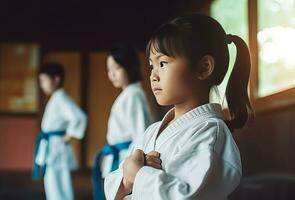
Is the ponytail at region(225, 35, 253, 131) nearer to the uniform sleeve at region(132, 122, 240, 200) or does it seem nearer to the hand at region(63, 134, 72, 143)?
the uniform sleeve at region(132, 122, 240, 200)

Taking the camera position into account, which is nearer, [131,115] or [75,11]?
[131,115]

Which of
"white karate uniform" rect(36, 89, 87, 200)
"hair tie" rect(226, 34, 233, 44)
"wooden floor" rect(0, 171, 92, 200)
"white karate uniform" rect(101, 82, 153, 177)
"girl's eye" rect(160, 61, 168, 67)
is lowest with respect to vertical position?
"wooden floor" rect(0, 171, 92, 200)

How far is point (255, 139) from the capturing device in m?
3.67

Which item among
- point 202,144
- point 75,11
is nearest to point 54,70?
point 75,11

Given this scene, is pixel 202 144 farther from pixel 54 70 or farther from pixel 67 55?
pixel 67 55

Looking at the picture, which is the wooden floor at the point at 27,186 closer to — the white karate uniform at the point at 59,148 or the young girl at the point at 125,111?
the white karate uniform at the point at 59,148

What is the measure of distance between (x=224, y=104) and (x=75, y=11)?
4.96 m

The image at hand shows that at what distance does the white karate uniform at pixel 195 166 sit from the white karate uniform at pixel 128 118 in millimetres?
1476

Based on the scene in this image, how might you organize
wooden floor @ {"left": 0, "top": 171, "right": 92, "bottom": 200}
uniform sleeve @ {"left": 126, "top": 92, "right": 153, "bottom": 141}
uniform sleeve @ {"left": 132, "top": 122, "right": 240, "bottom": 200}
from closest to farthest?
uniform sleeve @ {"left": 132, "top": 122, "right": 240, "bottom": 200} → uniform sleeve @ {"left": 126, "top": 92, "right": 153, "bottom": 141} → wooden floor @ {"left": 0, "top": 171, "right": 92, "bottom": 200}

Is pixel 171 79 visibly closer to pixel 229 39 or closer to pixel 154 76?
Answer: pixel 154 76

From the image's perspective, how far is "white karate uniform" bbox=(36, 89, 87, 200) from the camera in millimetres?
3641

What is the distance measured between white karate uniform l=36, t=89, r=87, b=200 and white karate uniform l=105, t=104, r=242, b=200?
2454 mm

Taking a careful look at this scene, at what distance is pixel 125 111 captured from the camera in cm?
284

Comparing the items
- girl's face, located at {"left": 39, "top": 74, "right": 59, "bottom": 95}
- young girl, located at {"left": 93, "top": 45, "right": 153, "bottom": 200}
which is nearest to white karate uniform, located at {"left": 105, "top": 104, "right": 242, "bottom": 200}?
young girl, located at {"left": 93, "top": 45, "right": 153, "bottom": 200}
